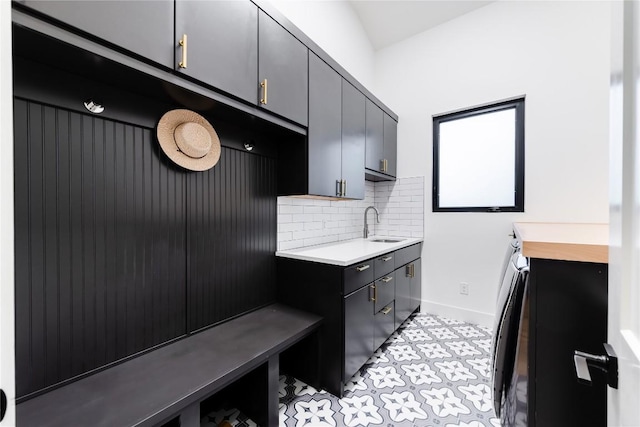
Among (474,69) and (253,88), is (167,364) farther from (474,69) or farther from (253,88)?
(474,69)

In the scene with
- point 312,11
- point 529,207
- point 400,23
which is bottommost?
point 529,207

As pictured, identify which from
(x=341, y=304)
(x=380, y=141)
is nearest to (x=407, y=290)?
(x=341, y=304)

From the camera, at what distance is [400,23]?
2.98 metres

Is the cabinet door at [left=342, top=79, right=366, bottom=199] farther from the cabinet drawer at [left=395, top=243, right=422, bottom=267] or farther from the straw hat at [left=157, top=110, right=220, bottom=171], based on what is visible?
the straw hat at [left=157, top=110, right=220, bottom=171]

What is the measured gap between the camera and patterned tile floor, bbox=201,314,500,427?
4.89 feet

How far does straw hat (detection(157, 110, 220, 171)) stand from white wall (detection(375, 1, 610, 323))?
238 cm

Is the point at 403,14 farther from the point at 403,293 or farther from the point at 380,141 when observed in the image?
the point at 403,293

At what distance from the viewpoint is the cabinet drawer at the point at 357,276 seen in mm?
1674

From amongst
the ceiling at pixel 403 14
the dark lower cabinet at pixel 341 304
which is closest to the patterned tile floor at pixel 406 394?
the dark lower cabinet at pixel 341 304

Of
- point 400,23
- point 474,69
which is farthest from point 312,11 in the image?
point 474,69

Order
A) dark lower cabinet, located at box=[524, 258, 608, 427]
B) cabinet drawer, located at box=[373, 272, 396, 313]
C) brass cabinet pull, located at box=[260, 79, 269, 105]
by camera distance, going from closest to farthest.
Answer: dark lower cabinet, located at box=[524, 258, 608, 427] < brass cabinet pull, located at box=[260, 79, 269, 105] < cabinet drawer, located at box=[373, 272, 396, 313]

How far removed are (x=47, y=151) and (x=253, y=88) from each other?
92 centimetres

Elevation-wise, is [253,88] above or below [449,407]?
above

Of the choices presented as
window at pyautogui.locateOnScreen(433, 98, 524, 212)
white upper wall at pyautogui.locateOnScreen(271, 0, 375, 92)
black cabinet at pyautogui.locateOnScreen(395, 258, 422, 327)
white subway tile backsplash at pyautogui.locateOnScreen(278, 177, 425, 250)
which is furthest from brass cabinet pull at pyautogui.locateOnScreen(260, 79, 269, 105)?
window at pyautogui.locateOnScreen(433, 98, 524, 212)
